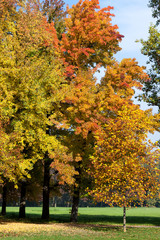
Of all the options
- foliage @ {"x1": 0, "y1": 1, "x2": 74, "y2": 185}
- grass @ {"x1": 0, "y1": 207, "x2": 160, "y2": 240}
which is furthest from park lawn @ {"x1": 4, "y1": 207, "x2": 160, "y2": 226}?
foliage @ {"x1": 0, "y1": 1, "x2": 74, "y2": 185}

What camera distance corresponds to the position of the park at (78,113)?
16938 millimetres

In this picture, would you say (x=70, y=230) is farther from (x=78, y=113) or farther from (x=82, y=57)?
(x=82, y=57)

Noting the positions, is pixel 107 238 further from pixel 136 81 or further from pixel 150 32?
pixel 150 32

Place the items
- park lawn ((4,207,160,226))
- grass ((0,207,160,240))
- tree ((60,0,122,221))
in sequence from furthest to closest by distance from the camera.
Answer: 1. park lawn ((4,207,160,226))
2. tree ((60,0,122,221))
3. grass ((0,207,160,240))

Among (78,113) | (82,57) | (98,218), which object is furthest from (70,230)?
(98,218)

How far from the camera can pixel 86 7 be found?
2389cm

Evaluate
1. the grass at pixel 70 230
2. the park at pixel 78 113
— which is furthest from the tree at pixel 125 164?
the grass at pixel 70 230

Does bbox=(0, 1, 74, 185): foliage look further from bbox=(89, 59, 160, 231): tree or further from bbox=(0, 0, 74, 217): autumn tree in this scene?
bbox=(89, 59, 160, 231): tree

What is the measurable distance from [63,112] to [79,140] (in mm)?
2480

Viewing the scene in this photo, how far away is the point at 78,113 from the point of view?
2142 centimetres

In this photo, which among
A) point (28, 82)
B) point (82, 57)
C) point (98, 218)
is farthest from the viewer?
point (98, 218)

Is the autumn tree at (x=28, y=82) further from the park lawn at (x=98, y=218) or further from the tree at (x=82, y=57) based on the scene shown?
the park lawn at (x=98, y=218)

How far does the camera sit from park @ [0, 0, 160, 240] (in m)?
16.9

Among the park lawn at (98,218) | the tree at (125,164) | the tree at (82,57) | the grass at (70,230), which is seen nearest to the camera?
the grass at (70,230)
